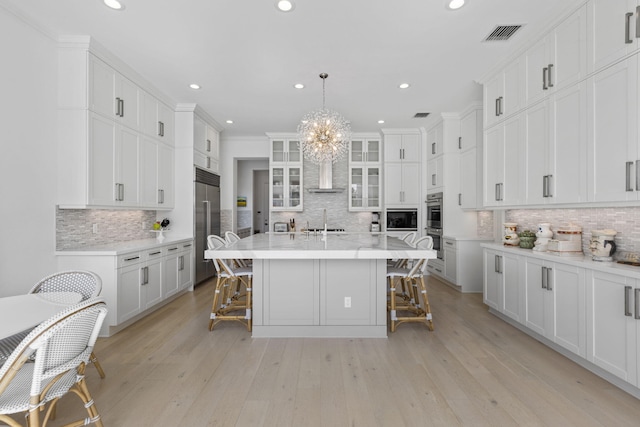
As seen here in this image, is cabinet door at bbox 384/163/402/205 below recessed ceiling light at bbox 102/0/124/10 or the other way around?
below

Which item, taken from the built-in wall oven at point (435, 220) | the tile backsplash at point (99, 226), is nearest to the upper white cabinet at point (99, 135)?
the tile backsplash at point (99, 226)

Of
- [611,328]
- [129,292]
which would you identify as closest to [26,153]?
[129,292]

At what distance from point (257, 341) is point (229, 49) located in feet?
9.66

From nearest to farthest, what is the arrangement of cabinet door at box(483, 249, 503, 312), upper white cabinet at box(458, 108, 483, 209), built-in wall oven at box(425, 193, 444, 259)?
cabinet door at box(483, 249, 503, 312) < upper white cabinet at box(458, 108, 483, 209) < built-in wall oven at box(425, 193, 444, 259)

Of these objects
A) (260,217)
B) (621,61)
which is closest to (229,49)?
(621,61)

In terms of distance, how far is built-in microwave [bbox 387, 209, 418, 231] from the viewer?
6273 mm

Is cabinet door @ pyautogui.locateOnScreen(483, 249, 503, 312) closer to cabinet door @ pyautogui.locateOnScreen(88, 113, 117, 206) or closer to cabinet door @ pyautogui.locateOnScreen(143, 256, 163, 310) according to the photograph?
A: cabinet door @ pyautogui.locateOnScreen(143, 256, 163, 310)

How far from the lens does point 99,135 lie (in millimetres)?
3348

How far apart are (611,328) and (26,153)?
4.82 m

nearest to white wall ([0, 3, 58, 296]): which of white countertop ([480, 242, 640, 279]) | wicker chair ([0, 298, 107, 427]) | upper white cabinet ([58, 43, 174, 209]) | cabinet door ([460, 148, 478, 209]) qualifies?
upper white cabinet ([58, 43, 174, 209])

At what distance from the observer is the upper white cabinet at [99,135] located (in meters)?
3.16

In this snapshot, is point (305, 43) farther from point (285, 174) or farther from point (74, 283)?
point (285, 174)

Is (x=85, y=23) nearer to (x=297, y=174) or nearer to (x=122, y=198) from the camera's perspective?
(x=122, y=198)

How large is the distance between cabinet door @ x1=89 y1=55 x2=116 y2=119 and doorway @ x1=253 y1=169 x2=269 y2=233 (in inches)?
198
